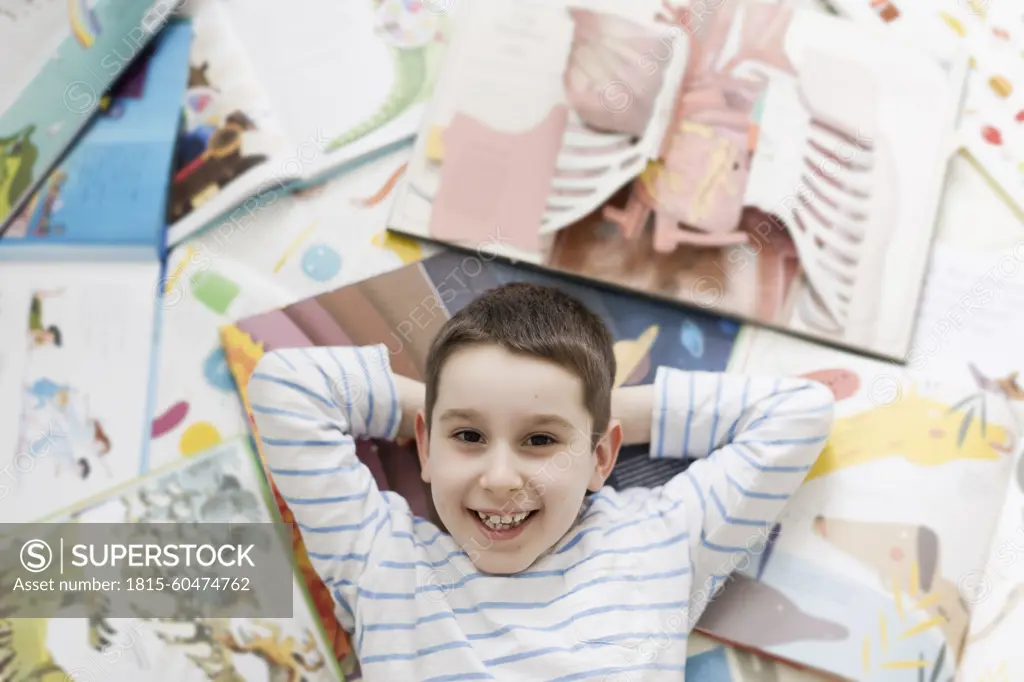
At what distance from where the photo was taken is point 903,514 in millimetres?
867

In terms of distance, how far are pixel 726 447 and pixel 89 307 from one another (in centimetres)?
65

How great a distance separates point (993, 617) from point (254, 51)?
0.96 metres

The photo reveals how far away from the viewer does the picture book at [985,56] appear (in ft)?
3.33

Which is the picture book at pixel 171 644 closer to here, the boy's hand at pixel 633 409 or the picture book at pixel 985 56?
the boy's hand at pixel 633 409

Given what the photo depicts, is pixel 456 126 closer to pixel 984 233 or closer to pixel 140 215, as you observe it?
pixel 140 215

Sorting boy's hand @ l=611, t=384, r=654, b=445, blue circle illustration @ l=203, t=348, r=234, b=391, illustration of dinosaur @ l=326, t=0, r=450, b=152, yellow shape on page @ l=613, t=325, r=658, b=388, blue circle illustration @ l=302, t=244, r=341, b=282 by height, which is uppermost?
illustration of dinosaur @ l=326, t=0, r=450, b=152

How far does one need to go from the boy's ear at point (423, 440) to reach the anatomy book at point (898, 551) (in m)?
0.28

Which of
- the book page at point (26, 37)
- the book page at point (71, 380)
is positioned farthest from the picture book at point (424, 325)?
the book page at point (26, 37)

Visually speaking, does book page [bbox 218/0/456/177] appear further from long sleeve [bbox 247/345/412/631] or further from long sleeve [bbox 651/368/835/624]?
long sleeve [bbox 651/368/835/624]

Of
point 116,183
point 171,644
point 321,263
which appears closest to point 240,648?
point 171,644

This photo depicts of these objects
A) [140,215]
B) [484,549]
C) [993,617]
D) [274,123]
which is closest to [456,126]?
[274,123]

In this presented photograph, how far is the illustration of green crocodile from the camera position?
99 centimetres

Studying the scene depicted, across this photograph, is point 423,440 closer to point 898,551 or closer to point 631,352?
point 631,352

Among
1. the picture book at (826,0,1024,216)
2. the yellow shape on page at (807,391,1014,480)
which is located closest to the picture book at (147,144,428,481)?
the yellow shape on page at (807,391,1014,480)
